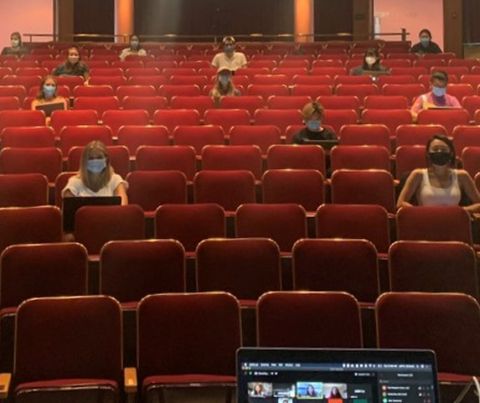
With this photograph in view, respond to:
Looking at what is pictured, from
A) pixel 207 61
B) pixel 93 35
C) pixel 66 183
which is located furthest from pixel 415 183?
pixel 93 35

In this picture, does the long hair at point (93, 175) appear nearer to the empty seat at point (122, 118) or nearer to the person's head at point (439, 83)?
the empty seat at point (122, 118)

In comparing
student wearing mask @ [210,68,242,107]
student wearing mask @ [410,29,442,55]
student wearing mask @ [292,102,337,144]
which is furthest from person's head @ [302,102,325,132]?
student wearing mask @ [410,29,442,55]

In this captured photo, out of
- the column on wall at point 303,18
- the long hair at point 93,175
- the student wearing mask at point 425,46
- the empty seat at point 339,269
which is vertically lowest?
the empty seat at point 339,269

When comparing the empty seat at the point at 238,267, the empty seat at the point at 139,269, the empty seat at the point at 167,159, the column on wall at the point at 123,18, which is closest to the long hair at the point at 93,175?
the empty seat at the point at 167,159

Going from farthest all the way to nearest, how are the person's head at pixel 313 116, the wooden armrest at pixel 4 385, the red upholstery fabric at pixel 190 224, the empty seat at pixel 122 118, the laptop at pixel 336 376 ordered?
the empty seat at pixel 122 118 < the person's head at pixel 313 116 < the red upholstery fabric at pixel 190 224 < the wooden armrest at pixel 4 385 < the laptop at pixel 336 376

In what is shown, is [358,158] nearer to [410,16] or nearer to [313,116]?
[313,116]

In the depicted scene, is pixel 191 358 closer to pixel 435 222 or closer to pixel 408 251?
pixel 408 251

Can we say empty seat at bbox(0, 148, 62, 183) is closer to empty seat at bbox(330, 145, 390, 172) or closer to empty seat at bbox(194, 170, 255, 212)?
empty seat at bbox(194, 170, 255, 212)

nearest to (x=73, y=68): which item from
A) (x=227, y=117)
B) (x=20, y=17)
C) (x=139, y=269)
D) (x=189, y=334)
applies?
(x=227, y=117)

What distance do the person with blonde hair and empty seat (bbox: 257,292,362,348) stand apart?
78.5 inches

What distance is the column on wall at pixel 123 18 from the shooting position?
57.1 feet

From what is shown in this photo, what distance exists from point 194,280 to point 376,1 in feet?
44.9

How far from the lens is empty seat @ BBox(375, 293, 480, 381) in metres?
3.75

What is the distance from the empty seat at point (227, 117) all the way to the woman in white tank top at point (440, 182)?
9.25 ft
